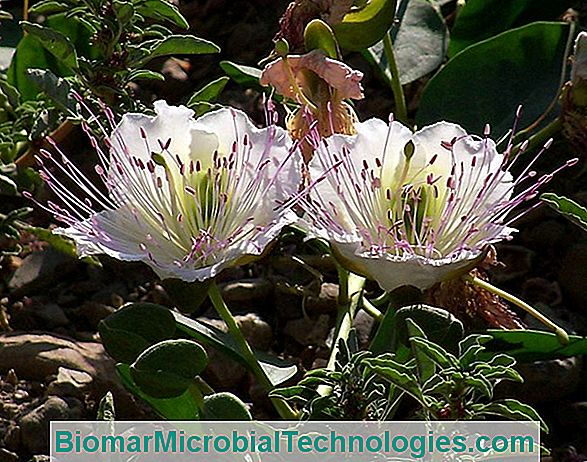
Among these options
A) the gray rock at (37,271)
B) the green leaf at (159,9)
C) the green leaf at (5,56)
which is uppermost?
the green leaf at (159,9)

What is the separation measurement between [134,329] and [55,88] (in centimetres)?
42

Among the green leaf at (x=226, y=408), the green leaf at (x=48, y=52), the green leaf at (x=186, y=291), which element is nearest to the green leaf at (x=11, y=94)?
the green leaf at (x=48, y=52)

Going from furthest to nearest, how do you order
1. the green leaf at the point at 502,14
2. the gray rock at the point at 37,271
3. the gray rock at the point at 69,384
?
1. the green leaf at the point at 502,14
2. the gray rock at the point at 37,271
3. the gray rock at the point at 69,384

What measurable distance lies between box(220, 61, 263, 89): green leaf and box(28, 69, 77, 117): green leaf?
1.16 ft

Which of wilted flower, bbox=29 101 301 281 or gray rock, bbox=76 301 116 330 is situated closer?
wilted flower, bbox=29 101 301 281

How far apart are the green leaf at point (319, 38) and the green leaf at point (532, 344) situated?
0.39 metres

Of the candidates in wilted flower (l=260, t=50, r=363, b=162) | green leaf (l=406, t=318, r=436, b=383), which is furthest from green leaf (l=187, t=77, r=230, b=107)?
green leaf (l=406, t=318, r=436, b=383)

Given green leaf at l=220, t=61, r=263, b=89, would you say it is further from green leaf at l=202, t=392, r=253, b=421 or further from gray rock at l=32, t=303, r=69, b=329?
green leaf at l=202, t=392, r=253, b=421

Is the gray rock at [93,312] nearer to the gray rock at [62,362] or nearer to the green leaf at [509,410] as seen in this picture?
the gray rock at [62,362]

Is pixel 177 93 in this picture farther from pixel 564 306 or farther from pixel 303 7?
pixel 564 306

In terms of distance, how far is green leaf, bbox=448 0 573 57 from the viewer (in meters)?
1.96

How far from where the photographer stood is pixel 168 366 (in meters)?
1.12

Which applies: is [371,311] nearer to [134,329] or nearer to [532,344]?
[532,344]

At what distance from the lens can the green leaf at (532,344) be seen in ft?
4.63
